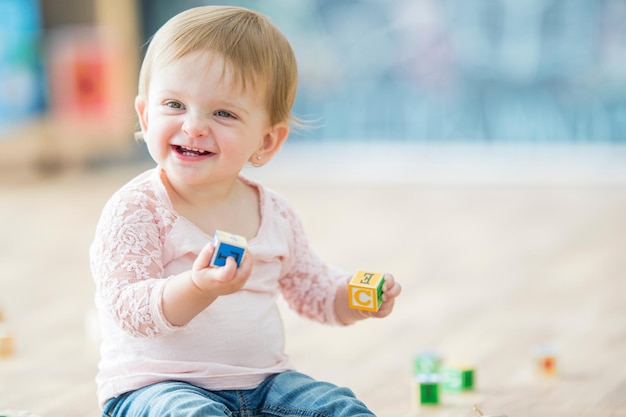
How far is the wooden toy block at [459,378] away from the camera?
149cm

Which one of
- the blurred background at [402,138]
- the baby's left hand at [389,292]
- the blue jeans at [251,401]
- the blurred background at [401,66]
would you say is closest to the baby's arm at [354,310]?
the baby's left hand at [389,292]

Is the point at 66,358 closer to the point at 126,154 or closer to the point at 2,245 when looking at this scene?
the point at 2,245

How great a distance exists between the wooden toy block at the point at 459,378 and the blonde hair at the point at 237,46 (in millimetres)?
516

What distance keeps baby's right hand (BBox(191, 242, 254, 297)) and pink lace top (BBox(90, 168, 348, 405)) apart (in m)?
0.07

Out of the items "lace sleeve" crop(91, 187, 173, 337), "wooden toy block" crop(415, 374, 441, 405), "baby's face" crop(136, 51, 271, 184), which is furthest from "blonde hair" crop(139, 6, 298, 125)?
"wooden toy block" crop(415, 374, 441, 405)

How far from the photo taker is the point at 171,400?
1.07m

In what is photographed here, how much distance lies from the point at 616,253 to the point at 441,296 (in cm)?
59

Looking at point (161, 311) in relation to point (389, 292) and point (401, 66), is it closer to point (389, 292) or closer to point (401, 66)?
point (389, 292)

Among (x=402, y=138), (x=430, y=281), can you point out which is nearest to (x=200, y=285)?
(x=430, y=281)

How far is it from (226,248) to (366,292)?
25cm

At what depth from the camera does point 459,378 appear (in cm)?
149

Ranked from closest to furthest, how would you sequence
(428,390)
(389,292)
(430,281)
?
1. (389,292)
2. (428,390)
3. (430,281)

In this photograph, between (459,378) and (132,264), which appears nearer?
(132,264)

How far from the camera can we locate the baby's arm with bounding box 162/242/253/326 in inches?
38.6
